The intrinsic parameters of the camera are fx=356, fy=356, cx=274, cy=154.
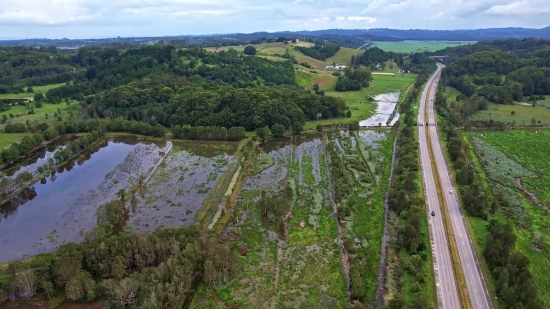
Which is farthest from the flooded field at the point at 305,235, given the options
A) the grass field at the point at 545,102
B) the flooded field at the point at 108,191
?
the grass field at the point at 545,102

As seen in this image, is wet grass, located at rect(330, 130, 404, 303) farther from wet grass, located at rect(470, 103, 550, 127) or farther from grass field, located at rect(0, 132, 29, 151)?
grass field, located at rect(0, 132, 29, 151)

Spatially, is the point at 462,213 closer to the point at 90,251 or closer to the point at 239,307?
the point at 239,307

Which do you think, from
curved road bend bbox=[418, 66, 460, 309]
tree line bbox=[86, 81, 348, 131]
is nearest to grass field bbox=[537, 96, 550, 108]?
tree line bbox=[86, 81, 348, 131]

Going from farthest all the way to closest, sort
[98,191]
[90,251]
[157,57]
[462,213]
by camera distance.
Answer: [157,57]
[98,191]
[462,213]
[90,251]

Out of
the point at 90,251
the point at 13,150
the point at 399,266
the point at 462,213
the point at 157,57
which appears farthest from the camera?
the point at 157,57

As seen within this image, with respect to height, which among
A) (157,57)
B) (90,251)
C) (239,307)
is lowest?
(239,307)

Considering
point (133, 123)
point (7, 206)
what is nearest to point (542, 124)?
point (133, 123)
